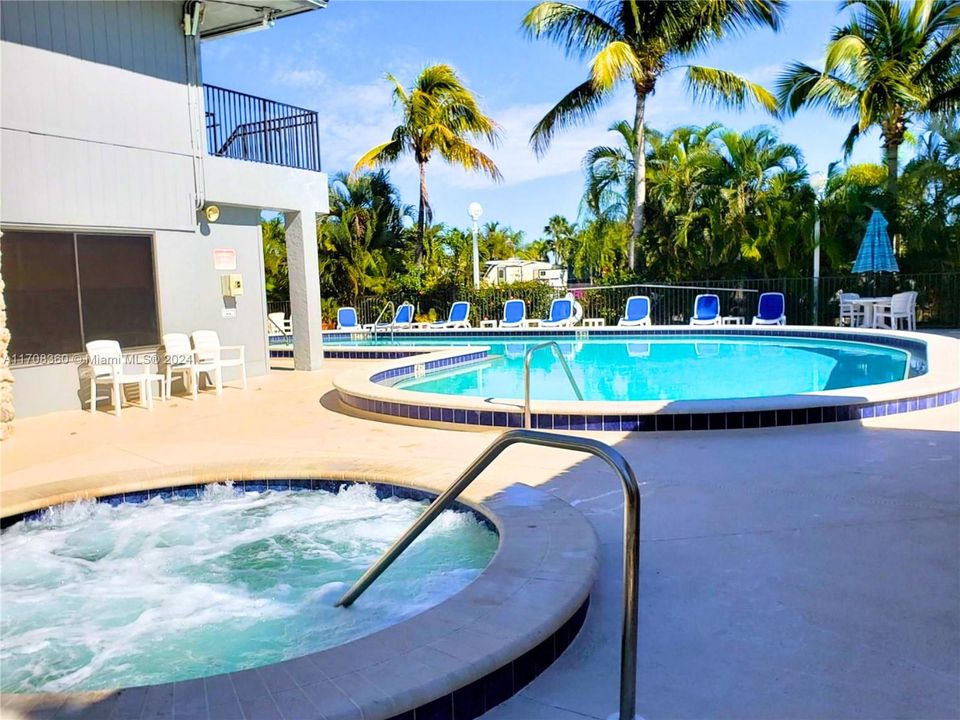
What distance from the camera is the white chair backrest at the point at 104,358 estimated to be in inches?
342

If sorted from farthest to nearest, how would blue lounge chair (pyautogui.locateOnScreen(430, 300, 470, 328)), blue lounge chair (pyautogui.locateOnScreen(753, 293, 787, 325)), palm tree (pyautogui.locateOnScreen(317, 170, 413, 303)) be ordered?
1. palm tree (pyautogui.locateOnScreen(317, 170, 413, 303))
2. blue lounge chair (pyautogui.locateOnScreen(430, 300, 470, 328))
3. blue lounge chair (pyautogui.locateOnScreen(753, 293, 787, 325))

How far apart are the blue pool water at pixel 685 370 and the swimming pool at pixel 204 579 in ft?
16.1

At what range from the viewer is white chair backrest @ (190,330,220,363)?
32.7 feet

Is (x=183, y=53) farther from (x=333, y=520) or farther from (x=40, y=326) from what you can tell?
(x=333, y=520)

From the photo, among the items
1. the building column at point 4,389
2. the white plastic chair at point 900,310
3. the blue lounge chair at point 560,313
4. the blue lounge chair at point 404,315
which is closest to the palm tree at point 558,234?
the blue lounge chair at point 404,315

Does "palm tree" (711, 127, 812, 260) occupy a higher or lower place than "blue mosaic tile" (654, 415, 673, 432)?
higher

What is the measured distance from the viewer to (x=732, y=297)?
18156 millimetres

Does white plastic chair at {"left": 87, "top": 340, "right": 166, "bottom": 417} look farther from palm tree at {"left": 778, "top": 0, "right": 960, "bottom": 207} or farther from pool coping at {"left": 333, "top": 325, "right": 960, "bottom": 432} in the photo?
palm tree at {"left": 778, "top": 0, "right": 960, "bottom": 207}

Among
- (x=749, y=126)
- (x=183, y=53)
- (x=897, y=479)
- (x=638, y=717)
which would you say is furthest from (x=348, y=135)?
(x=638, y=717)

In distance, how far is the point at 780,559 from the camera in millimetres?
3322

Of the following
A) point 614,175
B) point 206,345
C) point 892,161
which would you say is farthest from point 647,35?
point 206,345

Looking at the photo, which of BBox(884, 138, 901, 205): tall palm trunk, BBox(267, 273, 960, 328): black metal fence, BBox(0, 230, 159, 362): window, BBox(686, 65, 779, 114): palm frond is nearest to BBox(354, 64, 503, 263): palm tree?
BBox(267, 273, 960, 328): black metal fence

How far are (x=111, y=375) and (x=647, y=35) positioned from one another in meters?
15.8

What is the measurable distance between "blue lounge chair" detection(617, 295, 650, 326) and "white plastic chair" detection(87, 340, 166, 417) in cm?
1168
